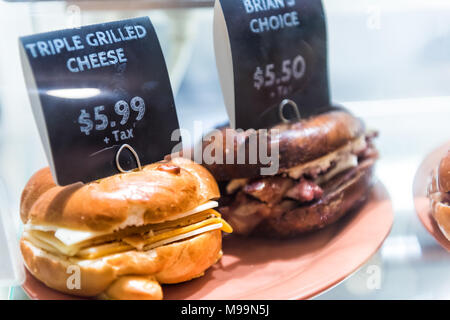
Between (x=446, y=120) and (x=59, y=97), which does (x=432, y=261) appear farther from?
(x=59, y=97)

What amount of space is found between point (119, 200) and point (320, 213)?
0.84 metres

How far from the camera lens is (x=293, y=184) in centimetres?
194

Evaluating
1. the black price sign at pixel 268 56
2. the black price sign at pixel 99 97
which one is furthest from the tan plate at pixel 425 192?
the black price sign at pixel 99 97

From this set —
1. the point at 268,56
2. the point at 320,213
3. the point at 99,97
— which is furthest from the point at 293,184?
the point at 99,97

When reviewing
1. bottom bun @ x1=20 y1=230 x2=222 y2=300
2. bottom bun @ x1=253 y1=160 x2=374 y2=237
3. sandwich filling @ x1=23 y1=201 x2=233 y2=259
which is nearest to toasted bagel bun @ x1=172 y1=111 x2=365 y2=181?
bottom bun @ x1=253 y1=160 x2=374 y2=237

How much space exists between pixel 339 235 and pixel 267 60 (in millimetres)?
766

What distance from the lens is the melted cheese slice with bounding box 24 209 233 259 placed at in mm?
1502

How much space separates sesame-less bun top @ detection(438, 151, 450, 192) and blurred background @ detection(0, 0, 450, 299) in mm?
210

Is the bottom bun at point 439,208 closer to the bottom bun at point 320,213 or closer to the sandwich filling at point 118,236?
the bottom bun at point 320,213

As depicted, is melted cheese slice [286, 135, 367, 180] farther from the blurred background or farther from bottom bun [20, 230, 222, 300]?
bottom bun [20, 230, 222, 300]

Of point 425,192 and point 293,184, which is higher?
point 293,184

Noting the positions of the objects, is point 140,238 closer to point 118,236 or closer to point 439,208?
point 118,236
